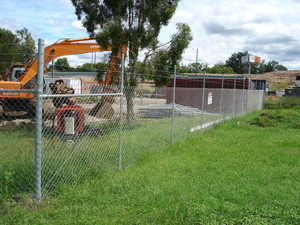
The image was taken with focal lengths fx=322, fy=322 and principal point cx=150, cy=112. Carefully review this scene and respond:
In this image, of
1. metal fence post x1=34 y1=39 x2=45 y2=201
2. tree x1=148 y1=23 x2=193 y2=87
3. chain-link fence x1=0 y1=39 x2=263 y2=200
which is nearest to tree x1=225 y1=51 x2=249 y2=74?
tree x1=148 y1=23 x2=193 y2=87

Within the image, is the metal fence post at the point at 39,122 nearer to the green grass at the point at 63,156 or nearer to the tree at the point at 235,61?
the green grass at the point at 63,156

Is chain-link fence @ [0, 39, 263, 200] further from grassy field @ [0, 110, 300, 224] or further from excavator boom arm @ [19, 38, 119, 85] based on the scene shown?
excavator boom arm @ [19, 38, 119, 85]

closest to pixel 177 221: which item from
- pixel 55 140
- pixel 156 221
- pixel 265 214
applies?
pixel 156 221

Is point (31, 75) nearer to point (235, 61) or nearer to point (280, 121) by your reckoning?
point (280, 121)

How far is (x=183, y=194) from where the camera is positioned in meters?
4.96

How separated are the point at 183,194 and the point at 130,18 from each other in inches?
333

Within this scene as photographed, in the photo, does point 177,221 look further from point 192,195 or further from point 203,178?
point 203,178

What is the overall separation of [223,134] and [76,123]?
6.40m

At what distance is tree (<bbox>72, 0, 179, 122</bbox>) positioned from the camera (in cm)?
1152

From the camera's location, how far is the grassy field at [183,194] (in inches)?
162

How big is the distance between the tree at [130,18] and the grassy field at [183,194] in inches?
195

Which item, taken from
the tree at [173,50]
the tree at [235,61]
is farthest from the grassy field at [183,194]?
the tree at [235,61]

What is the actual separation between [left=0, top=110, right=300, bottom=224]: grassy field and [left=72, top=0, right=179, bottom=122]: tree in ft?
16.2

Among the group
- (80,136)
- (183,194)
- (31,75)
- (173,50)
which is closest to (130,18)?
(173,50)
